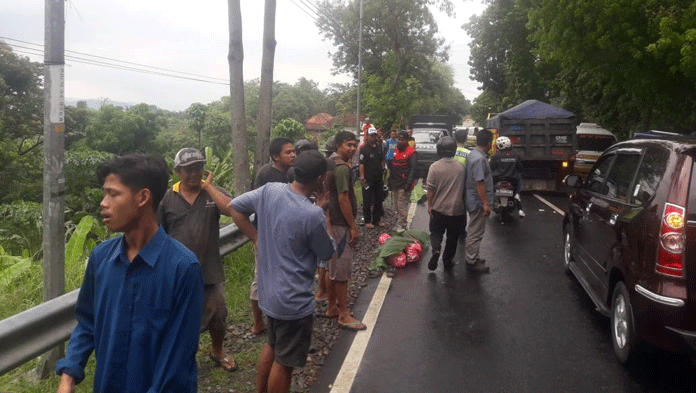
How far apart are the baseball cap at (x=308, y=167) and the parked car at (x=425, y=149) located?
639 inches

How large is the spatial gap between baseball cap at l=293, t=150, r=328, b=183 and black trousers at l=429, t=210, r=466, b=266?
4.47 metres

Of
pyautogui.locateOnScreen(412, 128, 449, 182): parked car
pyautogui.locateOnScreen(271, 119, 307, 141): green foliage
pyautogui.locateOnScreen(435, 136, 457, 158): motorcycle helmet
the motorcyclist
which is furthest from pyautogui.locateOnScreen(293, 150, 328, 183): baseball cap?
pyautogui.locateOnScreen(271, 119, 307, 141): green foliage

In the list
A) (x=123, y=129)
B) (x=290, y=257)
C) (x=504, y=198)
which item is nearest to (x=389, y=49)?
(x=123, y=129)

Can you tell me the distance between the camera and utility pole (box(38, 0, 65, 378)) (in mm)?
4223

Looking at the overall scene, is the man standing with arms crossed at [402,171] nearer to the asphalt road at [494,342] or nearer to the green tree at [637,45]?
the asphalt road at [494,342]

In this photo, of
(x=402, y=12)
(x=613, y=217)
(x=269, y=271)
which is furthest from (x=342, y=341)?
(x=402, y=12)

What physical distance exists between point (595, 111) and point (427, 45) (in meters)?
20.7

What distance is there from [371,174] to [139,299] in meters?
9.32

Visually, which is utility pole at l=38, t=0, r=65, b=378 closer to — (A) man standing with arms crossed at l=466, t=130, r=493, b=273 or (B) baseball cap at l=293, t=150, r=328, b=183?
(B) baseball cap at l=293, t=150, r=328, b=183

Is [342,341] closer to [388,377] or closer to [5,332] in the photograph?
[388,377]

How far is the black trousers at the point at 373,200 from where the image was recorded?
11.4 meters

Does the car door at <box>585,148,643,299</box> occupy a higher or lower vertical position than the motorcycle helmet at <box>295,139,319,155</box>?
lower

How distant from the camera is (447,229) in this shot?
8.22m

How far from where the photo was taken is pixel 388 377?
490 cm
